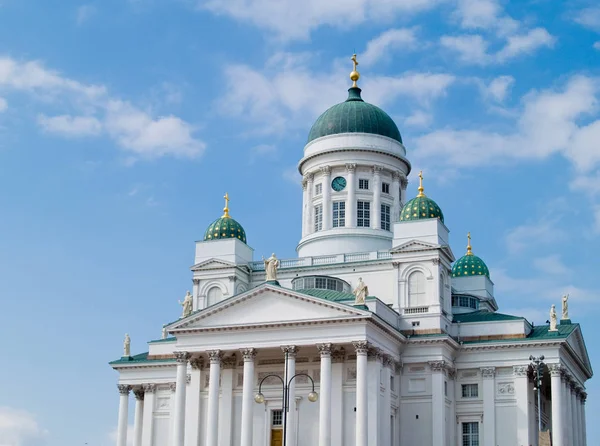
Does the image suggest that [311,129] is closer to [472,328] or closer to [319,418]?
[472,328]

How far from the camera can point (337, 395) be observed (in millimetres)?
58094

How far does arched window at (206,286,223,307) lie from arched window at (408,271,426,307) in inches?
504

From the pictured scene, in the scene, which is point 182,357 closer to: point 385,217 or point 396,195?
point 385,217

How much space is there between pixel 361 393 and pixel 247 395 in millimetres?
6624

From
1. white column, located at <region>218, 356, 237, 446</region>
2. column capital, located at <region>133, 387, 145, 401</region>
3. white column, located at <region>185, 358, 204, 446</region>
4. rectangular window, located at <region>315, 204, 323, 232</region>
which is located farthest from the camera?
rectangular window, located at <region>315, 204, 323, 232</region>

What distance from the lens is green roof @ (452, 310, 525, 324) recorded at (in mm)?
63391

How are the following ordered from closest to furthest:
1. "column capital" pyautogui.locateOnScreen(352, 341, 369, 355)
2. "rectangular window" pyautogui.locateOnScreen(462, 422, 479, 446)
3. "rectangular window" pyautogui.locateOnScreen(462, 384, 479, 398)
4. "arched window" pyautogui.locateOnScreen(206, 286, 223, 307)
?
"column capital" pyautogui.locateOnScreen(352, 341, 369, 355) → "rectangular window" pyautogui.locateOnScreen(462, 422, 479, 446) → "rectangular window" pyautogui.locateOnScreen(462, 384, 479, 398) → "arched window" pyautogui.locateOnScreen(206, 286, 223, 307)

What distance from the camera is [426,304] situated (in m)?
62.1

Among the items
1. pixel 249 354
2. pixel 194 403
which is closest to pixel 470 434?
pixel 249 354

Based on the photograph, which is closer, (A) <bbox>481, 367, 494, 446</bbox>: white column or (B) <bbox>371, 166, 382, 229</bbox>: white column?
(A) <bbox>481, 367, 494, 446</bbox>: white column

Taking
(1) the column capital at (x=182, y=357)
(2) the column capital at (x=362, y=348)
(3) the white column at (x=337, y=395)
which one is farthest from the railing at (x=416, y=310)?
(1) the column capital at (x=182, y=357)

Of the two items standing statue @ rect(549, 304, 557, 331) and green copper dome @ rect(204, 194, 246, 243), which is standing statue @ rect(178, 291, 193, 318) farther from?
standing statue @ rect(549, 304, 557, 331)

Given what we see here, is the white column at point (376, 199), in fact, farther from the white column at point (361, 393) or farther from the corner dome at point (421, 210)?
the white column at point (361, 393)

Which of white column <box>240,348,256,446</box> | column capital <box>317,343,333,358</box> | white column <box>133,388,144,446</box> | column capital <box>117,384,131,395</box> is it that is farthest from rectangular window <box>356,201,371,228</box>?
column capital <box>117,384,131,395</box>
